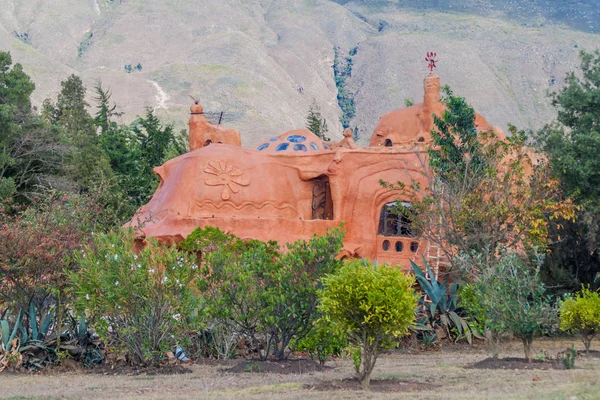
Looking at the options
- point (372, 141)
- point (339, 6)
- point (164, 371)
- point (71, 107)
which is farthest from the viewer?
point (339, 6)

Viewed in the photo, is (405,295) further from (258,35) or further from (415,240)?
(258,35)

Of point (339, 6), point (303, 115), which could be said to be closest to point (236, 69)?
point (303, 115)

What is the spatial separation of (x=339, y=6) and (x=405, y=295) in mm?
125143

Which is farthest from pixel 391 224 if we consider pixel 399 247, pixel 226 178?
pixel 226 178

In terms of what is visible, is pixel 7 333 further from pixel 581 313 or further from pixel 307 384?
pixel 581 313

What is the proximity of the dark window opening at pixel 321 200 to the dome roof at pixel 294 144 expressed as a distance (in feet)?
3.66

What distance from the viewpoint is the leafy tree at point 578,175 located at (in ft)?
75.9

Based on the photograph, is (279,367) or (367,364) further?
(279,367)

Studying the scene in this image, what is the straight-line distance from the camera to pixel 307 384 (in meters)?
13.2

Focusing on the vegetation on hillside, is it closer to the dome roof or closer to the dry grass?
the dome roof

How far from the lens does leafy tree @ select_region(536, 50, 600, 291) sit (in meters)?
23.1

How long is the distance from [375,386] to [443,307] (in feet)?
29.4

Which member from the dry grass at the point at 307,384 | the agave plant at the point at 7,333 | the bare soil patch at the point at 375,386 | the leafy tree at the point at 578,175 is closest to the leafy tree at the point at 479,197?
the leafy tree at the point at 578,175

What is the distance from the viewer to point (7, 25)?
127m
